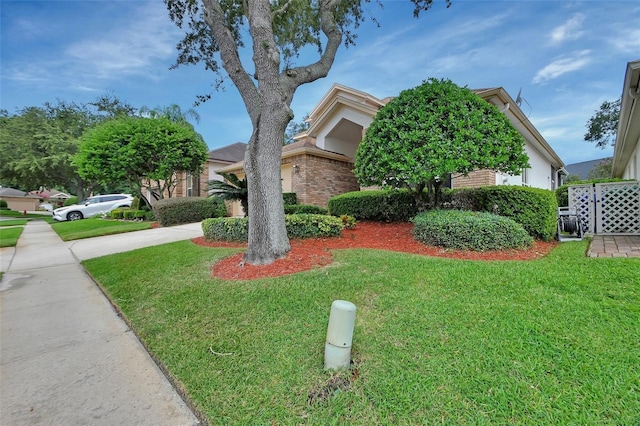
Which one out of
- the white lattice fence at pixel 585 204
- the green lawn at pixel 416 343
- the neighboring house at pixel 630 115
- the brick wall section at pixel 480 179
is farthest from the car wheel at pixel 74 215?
the neighboring house at pixel 630 115

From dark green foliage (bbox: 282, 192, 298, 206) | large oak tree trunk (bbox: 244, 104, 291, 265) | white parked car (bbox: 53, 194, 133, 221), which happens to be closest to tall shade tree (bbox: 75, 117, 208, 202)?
white parked car (bbox: 53, 194, 133, 221)

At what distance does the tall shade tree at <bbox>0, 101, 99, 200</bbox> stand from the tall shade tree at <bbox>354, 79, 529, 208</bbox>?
88.0 ft

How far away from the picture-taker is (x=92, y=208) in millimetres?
19750

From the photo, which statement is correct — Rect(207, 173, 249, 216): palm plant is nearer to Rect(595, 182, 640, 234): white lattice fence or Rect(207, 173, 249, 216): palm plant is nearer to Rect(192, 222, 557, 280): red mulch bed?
Rect(192, 222, 557, 280): red mulch bed

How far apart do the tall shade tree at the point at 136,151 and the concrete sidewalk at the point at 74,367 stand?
420 inches

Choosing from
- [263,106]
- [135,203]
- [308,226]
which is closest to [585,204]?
[308,226]

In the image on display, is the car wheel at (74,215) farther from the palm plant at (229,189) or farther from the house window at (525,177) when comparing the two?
the house window at (525,177)

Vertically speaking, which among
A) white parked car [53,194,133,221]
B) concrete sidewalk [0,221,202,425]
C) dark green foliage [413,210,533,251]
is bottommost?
concrete sidewalk [0,221,202,425]

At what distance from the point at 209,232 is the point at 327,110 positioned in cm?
805

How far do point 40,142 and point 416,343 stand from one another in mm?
33526

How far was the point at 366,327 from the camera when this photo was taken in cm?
274

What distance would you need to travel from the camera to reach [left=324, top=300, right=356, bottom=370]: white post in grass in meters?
2.11

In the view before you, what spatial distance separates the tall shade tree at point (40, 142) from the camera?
23422 mm

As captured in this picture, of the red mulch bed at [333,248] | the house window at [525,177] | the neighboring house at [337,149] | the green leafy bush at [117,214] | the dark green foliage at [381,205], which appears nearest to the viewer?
the red mulch bed at [333,248]
